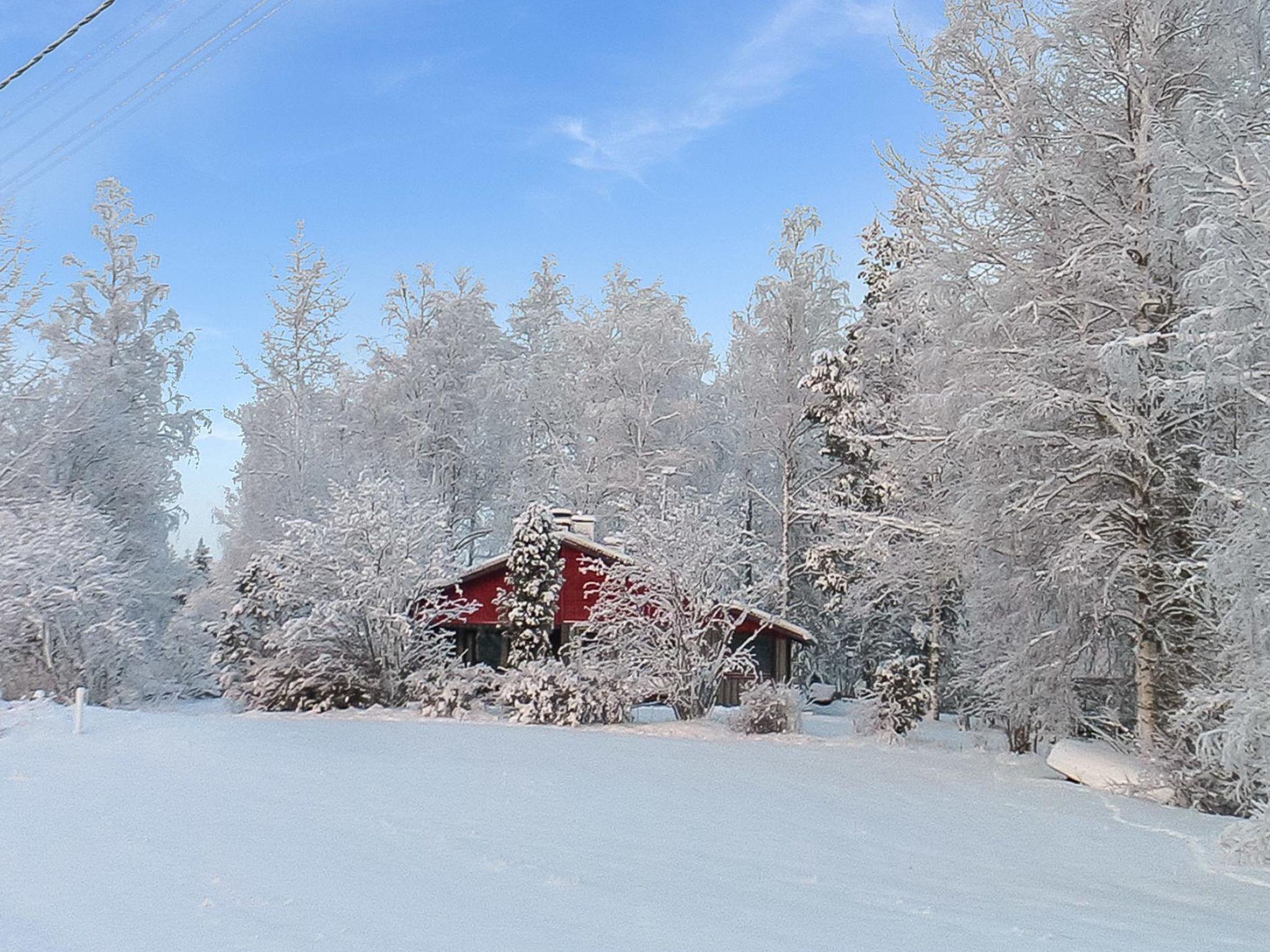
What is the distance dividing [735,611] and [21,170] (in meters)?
14.9

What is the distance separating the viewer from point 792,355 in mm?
27844

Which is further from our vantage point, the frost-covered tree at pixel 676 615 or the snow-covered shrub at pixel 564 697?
the frost-covered tree at pixel 676 615

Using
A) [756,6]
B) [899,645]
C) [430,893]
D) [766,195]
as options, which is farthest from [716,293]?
[430,893]

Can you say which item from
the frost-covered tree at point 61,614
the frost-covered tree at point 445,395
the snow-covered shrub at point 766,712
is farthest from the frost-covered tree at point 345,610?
the frost-covered tree at point 445,395

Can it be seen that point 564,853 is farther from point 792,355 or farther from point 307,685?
point 792,355

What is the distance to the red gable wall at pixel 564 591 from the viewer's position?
22.8 metres

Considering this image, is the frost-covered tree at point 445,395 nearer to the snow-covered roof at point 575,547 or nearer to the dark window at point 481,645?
the dark window at point 481,645

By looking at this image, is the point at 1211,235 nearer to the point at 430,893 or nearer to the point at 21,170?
the point at 430,893

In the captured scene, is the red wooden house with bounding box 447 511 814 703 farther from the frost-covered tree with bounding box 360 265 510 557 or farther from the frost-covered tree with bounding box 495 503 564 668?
the frost-covered tree with bounding box 360 265 510 557

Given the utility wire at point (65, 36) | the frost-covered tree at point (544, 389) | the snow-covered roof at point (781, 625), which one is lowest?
the snow-covered roof at point (781, 625)

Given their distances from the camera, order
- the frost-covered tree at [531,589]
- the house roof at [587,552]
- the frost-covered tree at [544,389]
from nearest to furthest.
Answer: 1. the frost-covered tree at [531,589]
2. the house roof at [587,552]
3. the frost-covered tree at [544,389]

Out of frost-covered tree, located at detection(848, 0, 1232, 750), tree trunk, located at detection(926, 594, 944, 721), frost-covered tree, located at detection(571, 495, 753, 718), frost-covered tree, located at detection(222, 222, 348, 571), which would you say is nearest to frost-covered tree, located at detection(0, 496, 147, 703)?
frost-covered tree, located at detection(571, 495, 753, 718)

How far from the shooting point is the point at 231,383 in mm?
30547

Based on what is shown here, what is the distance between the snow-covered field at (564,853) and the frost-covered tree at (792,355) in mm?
15571
